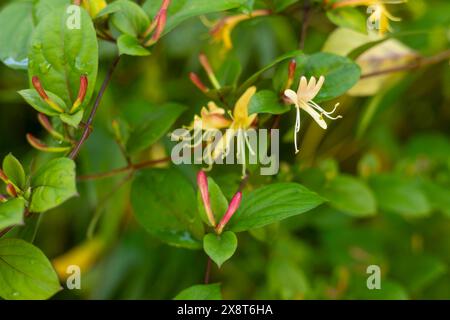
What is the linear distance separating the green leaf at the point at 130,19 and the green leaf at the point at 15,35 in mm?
89

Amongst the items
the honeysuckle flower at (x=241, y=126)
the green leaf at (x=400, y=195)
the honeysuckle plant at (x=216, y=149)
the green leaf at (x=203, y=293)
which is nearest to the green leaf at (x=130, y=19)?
the honeysuckle plant at (x=216, y=149)

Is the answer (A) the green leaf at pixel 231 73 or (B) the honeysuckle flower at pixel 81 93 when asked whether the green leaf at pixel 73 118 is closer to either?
(B) the honeysuckle flower at pixel 81 93

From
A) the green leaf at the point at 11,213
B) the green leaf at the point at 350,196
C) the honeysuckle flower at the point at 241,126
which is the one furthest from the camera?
the green leaf at the point at 350,196

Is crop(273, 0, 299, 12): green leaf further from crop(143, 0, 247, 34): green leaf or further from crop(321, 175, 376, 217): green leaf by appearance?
crop(321, 175, 376, 217): green leaf

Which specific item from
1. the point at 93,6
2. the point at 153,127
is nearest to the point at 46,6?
the point at 93,6

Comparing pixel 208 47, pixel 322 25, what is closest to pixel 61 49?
pixel 208 47

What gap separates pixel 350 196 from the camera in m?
0.67

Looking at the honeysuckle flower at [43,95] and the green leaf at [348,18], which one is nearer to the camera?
the honeysuckle flower at [43,95]

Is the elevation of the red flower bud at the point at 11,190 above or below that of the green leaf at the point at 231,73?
below

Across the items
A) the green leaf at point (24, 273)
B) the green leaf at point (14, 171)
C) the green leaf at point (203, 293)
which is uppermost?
the green leaf at point (14, 171)

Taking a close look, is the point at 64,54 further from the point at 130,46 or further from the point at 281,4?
the point at 281,4

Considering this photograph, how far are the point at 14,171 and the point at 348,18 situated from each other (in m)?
0.33

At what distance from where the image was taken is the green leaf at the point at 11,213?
0.39m
